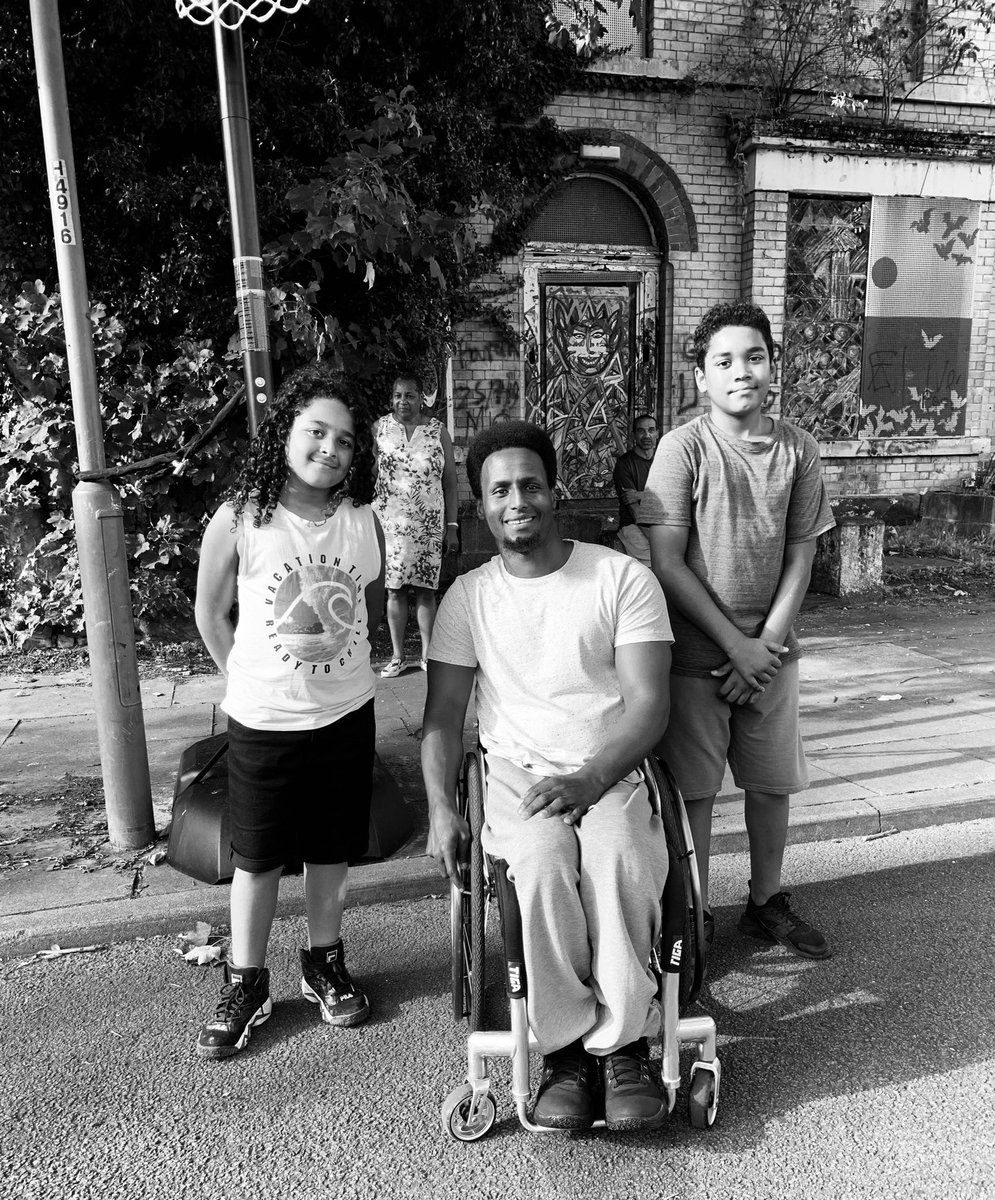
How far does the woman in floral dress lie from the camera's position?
6203 millimetres

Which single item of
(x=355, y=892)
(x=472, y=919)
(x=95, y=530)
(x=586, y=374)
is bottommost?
(x=355, y=892)

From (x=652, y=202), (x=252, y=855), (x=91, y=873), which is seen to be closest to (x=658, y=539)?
(x=252, y=855)

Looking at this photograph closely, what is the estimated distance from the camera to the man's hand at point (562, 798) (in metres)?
2.46

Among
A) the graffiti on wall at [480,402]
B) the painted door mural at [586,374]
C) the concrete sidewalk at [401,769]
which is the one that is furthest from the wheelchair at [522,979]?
the painted door mural at [586,374]

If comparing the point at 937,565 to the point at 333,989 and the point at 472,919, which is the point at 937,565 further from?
the point at 472,919

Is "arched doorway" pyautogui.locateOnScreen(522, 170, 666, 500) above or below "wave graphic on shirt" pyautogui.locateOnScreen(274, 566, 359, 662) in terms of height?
above

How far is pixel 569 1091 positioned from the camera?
2328 mm

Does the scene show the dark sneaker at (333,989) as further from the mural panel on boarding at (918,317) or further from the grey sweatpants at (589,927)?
the mural panel on boarding at (918,317)

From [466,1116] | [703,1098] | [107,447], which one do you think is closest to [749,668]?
[703,1098]

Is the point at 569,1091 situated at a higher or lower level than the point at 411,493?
lower

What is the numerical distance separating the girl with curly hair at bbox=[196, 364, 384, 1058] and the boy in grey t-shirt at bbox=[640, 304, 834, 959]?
0.95 meters

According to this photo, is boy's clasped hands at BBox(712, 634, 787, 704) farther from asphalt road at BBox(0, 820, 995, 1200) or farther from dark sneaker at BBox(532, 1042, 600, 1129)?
dark sneaker at BBox(532, 1042, 600, 1129)

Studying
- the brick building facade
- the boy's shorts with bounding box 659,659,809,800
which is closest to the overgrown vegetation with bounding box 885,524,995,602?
the brick building facade

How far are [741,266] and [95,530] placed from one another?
829 cm
